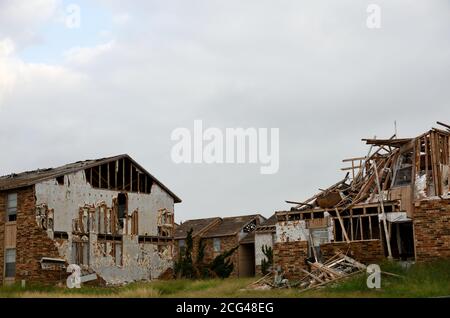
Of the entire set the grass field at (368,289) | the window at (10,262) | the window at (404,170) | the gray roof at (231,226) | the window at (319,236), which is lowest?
the grass field at (368,289)

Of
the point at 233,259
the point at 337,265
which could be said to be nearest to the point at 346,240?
the point at 337,265

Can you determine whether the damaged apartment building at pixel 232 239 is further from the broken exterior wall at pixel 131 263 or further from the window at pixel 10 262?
the window at pixel 10 262

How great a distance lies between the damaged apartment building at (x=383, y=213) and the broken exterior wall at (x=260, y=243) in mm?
20292

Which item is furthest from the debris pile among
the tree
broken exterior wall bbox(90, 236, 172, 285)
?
the tree

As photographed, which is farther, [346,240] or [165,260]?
[165,260]

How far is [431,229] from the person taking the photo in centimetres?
2438

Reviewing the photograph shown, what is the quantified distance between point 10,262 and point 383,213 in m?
20.3

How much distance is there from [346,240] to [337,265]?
1316 mm

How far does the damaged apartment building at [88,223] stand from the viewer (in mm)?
32844

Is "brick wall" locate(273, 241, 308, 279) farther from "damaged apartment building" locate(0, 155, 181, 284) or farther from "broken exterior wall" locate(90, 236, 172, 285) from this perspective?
"damaged apartment building" locate(0, 155, 181, 284)

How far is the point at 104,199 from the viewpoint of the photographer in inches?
1428

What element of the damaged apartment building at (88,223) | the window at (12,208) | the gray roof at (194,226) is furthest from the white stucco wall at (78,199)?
the gray roof at (194,226)
